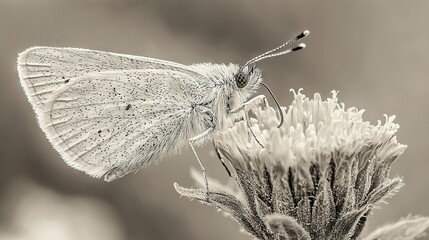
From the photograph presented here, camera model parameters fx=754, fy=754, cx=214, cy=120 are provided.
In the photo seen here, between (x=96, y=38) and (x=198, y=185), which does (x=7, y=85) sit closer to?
(x=96, y=38)

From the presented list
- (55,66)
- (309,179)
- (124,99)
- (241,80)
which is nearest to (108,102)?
(124,99)

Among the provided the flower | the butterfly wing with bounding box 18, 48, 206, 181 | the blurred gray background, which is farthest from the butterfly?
the blurred gray background

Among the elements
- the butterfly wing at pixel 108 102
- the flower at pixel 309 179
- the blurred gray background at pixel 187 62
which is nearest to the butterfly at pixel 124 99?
the butterfly wing at pixel 108 102

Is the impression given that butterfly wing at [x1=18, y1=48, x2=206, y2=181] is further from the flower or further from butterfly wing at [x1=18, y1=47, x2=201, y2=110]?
the flower

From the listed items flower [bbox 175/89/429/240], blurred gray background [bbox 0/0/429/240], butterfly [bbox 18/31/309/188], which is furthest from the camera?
blurred gray background [bbox 0/0/429/240]

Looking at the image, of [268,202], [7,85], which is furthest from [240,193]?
[7,85]

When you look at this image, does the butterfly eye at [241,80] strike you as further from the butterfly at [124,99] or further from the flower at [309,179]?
the flower at [309,179]

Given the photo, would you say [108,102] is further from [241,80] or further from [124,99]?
[241,80]
